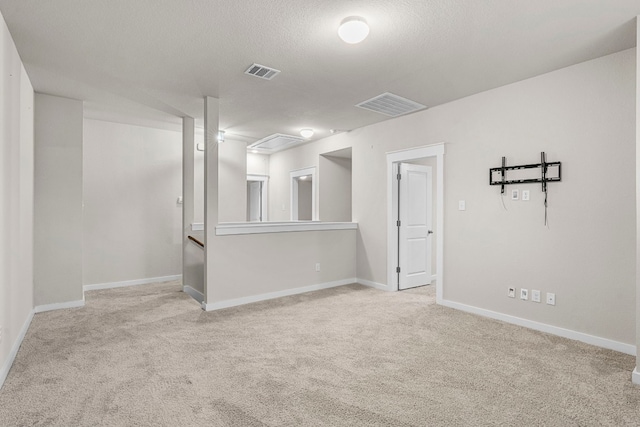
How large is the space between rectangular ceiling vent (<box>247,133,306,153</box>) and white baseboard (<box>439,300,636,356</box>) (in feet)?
12.7

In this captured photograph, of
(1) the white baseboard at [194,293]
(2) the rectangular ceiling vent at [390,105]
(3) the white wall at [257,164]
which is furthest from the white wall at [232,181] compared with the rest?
(2) the rectangular ceiling vent at [390,105]

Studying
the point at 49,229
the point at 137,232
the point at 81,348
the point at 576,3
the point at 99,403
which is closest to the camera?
the point at 99,403

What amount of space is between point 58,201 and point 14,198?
1.40m

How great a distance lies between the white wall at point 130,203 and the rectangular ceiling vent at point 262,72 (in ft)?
10.0

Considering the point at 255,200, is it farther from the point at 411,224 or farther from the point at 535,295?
the point at 535,295

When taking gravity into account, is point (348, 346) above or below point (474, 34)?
below

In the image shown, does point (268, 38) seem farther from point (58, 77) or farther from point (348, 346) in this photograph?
point (348, 346)

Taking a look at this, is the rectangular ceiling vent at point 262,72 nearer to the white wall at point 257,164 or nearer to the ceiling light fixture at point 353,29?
the ceiling light fixture at point 353,29

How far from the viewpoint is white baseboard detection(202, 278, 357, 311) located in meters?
4.04

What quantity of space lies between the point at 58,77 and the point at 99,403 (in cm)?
317

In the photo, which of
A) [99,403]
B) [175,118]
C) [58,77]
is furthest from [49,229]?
[99,403]

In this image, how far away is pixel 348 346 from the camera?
2.92 meters

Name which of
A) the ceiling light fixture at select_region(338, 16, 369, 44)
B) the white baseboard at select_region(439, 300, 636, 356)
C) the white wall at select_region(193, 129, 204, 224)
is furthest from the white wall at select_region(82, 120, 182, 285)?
the white baseboard at select_region(439, 300, 636, 356)

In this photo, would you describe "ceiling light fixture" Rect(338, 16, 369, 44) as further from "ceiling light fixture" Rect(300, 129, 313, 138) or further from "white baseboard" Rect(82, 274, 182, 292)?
"white baseboard" Rect(82, 274, 182, 292)
